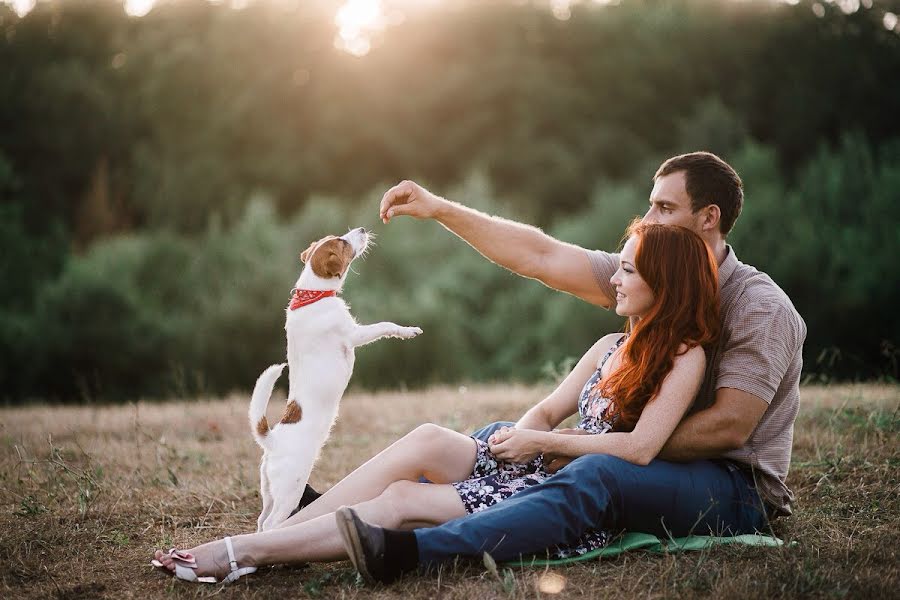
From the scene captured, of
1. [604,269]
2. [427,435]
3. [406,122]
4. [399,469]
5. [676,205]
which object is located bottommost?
[399,469]

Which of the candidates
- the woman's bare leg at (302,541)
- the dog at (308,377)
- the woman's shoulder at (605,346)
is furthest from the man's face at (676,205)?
the woman's bare leg at (302,541)

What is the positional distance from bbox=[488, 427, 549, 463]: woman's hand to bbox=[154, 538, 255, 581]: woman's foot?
38.9 inches

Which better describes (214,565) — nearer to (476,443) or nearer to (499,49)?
(476,443)

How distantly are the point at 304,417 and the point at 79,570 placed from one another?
1.02 m

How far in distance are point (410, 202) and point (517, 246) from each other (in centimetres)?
58

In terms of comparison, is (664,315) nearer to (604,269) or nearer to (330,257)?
(604,269)

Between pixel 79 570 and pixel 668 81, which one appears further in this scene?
pixel 668 81

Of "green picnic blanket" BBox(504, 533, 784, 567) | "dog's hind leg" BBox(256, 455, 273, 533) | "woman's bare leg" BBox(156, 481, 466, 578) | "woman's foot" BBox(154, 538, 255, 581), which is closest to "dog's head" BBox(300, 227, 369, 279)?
"dog's hind leg" BBox(256, 455, 273, 533)

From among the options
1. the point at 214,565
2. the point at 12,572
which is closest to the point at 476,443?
the point at 214,565

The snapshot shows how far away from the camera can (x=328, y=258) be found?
3.95m

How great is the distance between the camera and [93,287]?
15.7 m

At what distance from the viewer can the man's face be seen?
3.57m

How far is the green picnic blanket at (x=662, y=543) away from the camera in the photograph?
3.08 meters

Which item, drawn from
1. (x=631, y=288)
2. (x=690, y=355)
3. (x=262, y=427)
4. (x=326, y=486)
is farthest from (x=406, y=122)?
(x=690, y=355)
